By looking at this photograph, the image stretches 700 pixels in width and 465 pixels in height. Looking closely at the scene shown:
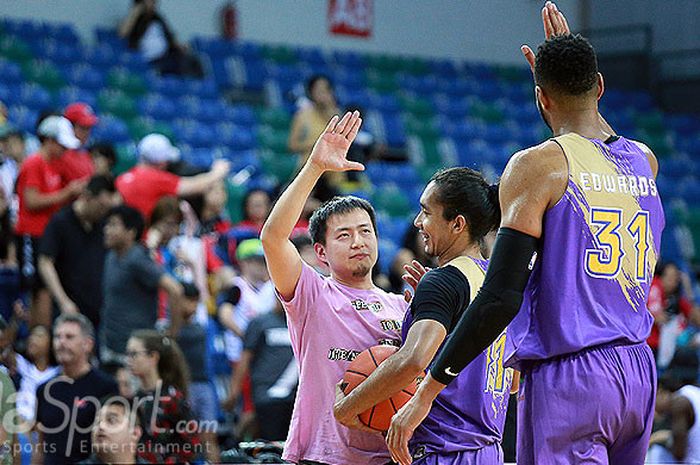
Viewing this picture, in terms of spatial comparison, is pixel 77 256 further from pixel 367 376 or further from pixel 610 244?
pixel 610 244

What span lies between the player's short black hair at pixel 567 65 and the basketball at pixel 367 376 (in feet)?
3.26

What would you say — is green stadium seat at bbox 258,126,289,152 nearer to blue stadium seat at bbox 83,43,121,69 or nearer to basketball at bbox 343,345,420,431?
blue stadium seat at bbox 83,43,121,69

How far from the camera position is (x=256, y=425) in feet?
24.6

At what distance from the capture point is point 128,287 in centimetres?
763

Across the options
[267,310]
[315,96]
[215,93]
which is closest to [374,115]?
[215,93]

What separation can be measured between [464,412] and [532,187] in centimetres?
78

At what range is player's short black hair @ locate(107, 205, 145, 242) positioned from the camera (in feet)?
25.0

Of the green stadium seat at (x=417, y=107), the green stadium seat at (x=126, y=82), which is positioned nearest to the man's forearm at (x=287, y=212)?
the green stadium seat at (x=126, y=82)

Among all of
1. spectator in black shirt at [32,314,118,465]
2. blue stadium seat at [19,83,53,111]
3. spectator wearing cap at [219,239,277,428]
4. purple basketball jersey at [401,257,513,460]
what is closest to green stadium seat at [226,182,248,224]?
blue stadium seat at [19,83,53,111]

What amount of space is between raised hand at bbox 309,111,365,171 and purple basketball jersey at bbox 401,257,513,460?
0.57 m

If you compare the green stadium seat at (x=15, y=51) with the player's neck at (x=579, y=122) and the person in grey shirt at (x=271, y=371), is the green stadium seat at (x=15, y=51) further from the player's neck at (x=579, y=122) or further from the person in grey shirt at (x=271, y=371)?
the player's neck at (x=579, y=122)

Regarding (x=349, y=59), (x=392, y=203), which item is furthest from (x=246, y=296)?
(x=349, y=59)

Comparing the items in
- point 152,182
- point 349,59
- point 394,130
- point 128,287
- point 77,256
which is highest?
point 349,59

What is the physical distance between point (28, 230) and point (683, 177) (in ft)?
34.4
